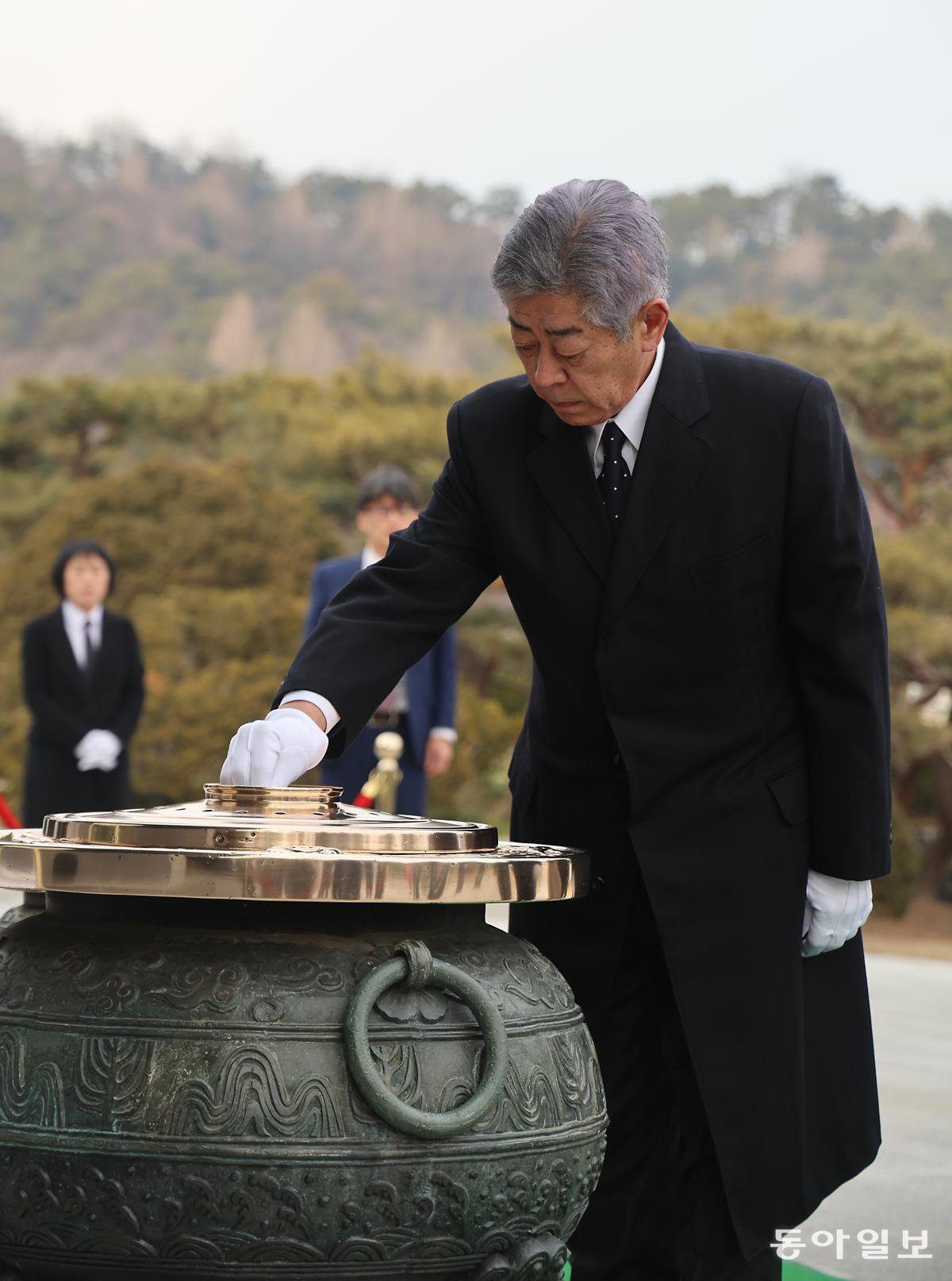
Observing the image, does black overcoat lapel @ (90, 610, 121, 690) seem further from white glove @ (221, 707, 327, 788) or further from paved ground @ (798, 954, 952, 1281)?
white glove @ (221, 707, 327, 788)

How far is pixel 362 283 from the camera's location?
46.0 meters

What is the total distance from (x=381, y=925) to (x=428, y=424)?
11.2m

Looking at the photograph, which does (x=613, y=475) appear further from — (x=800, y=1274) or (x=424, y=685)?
(x=424, y=685)

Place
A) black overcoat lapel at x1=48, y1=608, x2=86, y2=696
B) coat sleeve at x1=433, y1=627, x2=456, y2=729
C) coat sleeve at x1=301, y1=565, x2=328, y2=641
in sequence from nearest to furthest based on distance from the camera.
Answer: coat sleeve at x1=301, y1=565, x2=328, y2=641 → coat sleeve at x1=433, y1=627, x2=456, y2=729 → black overcoat lapel at x1=48, y1=608, x2=86, y2=696

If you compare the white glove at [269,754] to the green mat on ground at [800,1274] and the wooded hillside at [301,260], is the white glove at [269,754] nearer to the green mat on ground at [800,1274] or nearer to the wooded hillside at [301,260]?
the green mat on ground at [800,1274]

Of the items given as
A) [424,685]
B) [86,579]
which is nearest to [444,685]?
[424,685]

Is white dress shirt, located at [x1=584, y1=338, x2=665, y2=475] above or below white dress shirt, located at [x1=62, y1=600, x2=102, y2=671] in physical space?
above

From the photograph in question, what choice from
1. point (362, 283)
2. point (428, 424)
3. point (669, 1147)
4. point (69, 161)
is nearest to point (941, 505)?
point (428, 424)

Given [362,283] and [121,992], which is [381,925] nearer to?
[121,992]

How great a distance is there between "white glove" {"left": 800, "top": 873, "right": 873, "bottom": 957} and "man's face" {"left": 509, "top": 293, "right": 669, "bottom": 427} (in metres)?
0.69

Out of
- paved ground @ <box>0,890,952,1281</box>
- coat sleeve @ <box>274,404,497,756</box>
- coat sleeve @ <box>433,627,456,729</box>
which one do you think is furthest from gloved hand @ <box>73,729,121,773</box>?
coat sleeve @ <box>274,404,497,756</box>

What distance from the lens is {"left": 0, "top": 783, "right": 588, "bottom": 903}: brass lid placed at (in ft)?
6.18

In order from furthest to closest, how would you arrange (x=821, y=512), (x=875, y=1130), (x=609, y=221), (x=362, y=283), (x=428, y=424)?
(x=362, y=283) → (x=428, y=424) → (x=875, y=1130) → (x=821, y=512) → (x=609, y=221)

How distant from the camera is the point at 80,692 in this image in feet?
22.9
